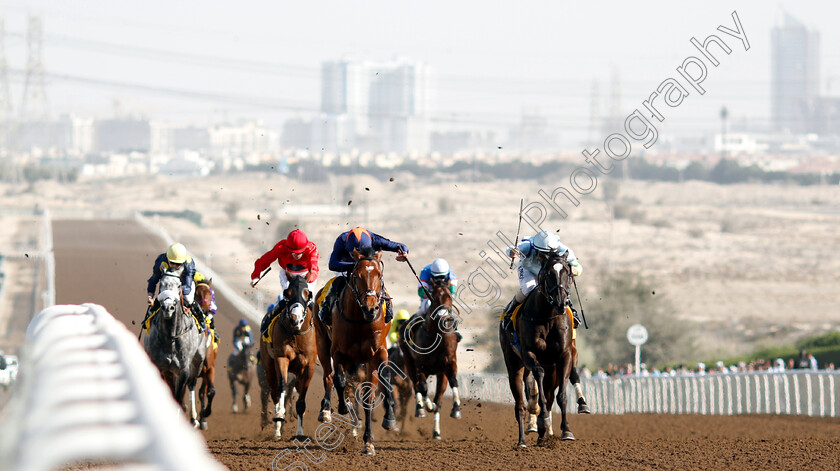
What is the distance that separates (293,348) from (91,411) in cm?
934

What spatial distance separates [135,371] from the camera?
4.02 m

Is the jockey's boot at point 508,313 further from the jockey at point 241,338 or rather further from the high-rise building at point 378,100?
the high-rise building at point 378,100

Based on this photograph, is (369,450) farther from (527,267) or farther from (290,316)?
(527,267)

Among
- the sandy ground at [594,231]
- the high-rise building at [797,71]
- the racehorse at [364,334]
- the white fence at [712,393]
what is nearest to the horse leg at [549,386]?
the racehorse at [364,334]

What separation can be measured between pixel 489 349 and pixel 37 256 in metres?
22.6

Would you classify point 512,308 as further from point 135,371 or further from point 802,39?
point 802,39

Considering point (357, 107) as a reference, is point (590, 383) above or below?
below

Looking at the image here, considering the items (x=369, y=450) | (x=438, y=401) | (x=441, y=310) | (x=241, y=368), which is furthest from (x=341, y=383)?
(x=241, y=368)

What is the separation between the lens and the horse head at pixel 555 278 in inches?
451

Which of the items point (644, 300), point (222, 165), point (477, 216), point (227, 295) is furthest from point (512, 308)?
point (222, 165)

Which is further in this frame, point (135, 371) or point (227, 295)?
point (227, 295)

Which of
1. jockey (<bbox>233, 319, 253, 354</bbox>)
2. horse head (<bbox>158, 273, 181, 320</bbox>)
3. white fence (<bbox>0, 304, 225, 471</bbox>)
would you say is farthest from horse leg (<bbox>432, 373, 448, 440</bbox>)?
white fence (<bbox>0, 304, 225, 471</bbox>)

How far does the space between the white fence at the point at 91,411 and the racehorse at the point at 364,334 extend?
6.68 metres

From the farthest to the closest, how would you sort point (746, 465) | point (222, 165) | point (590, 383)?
point (222, 165) → point (590, 383) → point (746, 465)
